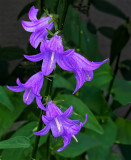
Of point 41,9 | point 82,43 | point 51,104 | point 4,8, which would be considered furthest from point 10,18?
point 51,104

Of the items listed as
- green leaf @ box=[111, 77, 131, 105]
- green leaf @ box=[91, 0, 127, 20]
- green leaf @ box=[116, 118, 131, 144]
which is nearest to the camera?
green leaf @ box=[111, 77, 131, 105]

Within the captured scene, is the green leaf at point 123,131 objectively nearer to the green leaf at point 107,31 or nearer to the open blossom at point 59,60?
the green leaf at point 107,31

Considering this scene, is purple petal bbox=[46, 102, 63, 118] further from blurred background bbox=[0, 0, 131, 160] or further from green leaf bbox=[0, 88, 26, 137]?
green leaf bbox=[0, 88, 26, 137]

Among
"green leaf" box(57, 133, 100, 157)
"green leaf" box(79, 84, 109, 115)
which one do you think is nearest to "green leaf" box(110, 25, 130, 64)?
"green leaf" box(79, 84, 109, 115)

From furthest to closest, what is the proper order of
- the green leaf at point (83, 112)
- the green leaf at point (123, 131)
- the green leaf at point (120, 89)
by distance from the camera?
the green leaf at point (123, 131) < the green leaf at point (120, 89) < the green leaf at point (83, 112)

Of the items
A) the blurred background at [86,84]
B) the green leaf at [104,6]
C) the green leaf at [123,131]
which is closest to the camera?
the blurred background at [86,84]

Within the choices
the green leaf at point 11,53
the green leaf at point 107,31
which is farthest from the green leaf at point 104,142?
the green leaf at point 107,31

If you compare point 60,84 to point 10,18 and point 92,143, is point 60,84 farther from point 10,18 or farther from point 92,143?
point 10,18
